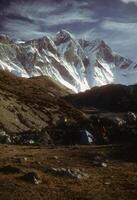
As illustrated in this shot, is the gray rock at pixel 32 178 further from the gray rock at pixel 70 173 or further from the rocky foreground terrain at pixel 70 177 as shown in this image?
the gray rock at pixel 70 173

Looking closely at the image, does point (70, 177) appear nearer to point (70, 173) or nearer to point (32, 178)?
point (70, 173)

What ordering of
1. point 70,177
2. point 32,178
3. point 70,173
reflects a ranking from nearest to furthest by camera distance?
1. point 32,178
2. point 70,177
3. point 70,173

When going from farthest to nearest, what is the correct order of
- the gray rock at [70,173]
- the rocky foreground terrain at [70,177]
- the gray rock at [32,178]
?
the gray rock at [70,173]
the gray rock at [32,178]
the rocky foreground terrain at [70,177]

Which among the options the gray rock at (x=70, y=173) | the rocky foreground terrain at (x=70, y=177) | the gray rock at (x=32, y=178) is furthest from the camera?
the gray rock at (x=70, y=173)

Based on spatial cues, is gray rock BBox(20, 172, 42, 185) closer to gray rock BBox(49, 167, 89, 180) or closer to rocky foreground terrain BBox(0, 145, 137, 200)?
rocky foreground terrain BBox(0, 145, 137, 200)

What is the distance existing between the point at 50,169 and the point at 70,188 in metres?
4.64

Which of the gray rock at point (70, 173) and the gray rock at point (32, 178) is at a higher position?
the gray rock at point (32, 178)

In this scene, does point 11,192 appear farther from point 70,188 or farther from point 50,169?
point 50,169

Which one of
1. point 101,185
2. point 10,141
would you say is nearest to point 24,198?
point 101,185

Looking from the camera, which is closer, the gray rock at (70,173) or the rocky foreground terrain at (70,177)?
the rocky foreground terrain at (70,177)

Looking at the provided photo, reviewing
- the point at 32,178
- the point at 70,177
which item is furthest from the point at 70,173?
the point at 32,178

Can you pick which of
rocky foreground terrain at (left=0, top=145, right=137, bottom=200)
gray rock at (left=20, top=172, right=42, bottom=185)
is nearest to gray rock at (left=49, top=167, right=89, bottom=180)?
rocky foreground terrain at (left=0, top=145, right=137, bottom=200)

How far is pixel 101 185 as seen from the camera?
25.6 m

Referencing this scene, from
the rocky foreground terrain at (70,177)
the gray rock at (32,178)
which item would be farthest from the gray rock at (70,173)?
the gray rock at (32,178)
